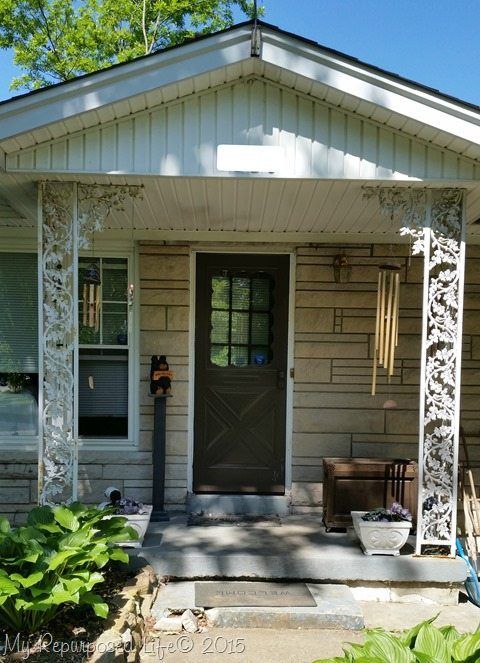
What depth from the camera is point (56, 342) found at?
12.4ft

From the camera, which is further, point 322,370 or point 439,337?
point 322,370

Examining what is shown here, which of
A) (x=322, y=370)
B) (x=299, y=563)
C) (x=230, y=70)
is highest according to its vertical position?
(x=230, y=70)

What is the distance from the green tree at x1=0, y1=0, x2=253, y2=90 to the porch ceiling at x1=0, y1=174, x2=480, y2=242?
12.2 metres

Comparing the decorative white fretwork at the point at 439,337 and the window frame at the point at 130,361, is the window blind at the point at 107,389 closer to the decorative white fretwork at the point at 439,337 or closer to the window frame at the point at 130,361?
the window frame at the point at 130,361

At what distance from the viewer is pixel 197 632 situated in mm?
3318

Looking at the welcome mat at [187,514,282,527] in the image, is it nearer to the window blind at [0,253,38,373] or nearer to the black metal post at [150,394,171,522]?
→ the black metal post at [150,394,171,522]

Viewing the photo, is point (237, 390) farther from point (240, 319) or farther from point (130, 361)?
point (130, 361)

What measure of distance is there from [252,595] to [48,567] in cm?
144

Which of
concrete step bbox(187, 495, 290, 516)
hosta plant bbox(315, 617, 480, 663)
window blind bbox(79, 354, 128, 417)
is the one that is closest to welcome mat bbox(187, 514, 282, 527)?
concrete step bbox(187, 495, 290, 516)

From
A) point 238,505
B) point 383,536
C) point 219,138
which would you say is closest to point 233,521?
point 238,505

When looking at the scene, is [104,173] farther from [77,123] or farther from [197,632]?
[197,632]

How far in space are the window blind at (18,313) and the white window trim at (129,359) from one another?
0.35ft

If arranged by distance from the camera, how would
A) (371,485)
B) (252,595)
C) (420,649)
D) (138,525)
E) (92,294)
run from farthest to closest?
(371,485)
(92,294)
(138,525)
(252,595)
(420,649)

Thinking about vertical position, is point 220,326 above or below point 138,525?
above
